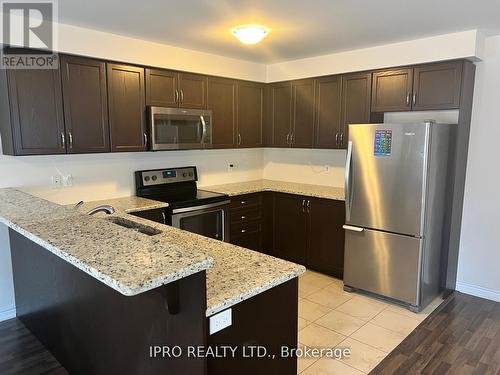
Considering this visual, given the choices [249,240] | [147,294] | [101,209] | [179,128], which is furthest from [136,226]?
[249,240]

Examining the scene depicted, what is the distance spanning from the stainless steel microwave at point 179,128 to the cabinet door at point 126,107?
0.34 ft

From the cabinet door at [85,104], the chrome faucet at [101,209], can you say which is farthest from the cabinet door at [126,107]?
the chrome faucet at [101,209]

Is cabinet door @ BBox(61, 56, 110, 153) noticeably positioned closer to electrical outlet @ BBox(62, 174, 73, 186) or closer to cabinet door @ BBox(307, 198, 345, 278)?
Result: electrical outlet @ BBox(62, 174, 73, 186)

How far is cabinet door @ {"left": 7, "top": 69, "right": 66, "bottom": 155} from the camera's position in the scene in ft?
9.19

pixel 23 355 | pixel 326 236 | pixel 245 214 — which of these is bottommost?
pixel 23 355

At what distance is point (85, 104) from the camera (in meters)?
3.14

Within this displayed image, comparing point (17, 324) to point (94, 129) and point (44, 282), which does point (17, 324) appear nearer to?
point (44, 282)

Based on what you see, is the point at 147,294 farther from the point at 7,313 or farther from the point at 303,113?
the point at 303,113

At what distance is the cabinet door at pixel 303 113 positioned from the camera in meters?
4.23

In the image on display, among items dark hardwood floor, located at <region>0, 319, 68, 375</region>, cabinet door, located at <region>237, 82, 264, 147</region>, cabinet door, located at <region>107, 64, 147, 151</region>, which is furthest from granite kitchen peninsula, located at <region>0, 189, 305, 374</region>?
cabinet door, located at <region>237, 82, 264, 147</region>

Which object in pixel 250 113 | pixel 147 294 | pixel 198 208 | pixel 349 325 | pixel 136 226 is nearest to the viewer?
pixel 147 294

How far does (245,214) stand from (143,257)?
2.93 m

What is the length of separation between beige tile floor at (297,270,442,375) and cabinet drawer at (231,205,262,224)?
3.21ft

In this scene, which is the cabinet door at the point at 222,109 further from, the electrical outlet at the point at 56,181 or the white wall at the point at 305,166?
the electrical outlet at the point at 56,181
